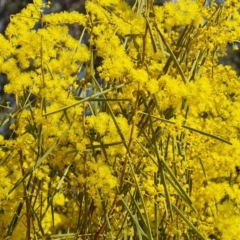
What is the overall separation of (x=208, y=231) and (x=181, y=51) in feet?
1.33

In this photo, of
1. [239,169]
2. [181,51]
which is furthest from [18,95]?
[239,169]

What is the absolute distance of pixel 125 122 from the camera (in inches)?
47.2

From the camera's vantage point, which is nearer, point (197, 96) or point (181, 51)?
point (197, 96)

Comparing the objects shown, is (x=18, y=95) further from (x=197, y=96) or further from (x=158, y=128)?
(x=197, y=96)

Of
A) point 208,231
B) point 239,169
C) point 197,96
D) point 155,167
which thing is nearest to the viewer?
point 197,96

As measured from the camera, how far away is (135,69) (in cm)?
117

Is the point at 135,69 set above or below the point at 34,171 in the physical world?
above

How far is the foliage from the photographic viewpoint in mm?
1189

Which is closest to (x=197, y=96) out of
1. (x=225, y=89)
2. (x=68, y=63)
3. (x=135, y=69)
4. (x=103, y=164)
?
(x=135, y=69)

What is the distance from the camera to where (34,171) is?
50.7 inches

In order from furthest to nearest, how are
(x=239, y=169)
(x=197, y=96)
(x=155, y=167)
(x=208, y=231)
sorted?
(x=239, y=169) → (x=208, y=231) → (x=155, y=167) → (x=197, y=96)

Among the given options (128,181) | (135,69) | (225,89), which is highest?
(135,69)

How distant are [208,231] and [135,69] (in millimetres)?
424

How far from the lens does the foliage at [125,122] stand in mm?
1189
